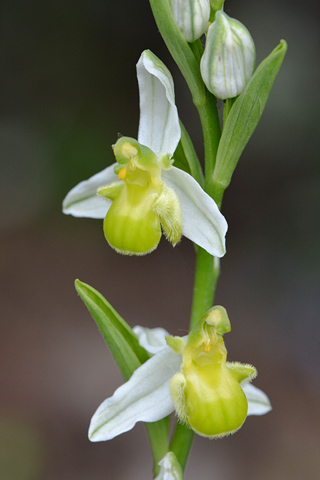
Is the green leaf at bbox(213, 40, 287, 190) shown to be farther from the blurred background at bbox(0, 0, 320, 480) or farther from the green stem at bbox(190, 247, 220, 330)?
the blurred background at bbox(0, 0, 320, 480)

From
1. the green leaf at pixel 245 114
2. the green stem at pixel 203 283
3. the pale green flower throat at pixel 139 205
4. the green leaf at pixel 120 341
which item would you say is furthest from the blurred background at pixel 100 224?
the green leaf at pixel 245 114

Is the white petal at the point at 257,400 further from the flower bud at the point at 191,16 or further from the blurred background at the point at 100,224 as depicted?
the blurred background at the point at 100,224

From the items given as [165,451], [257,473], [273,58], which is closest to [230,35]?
[273,58]

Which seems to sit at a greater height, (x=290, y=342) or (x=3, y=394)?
(x=290, y=342)

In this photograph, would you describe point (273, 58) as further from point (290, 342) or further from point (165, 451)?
point (290, 342)

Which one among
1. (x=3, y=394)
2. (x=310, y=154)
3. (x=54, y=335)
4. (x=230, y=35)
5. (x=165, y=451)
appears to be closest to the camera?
(x=230, y=35)

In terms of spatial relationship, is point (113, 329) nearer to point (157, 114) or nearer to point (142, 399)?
point (142, 399)

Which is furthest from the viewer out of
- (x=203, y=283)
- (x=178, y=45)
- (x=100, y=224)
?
(x=100, y=224)

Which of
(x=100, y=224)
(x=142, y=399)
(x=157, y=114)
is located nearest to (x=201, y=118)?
(x=157, y=114)
